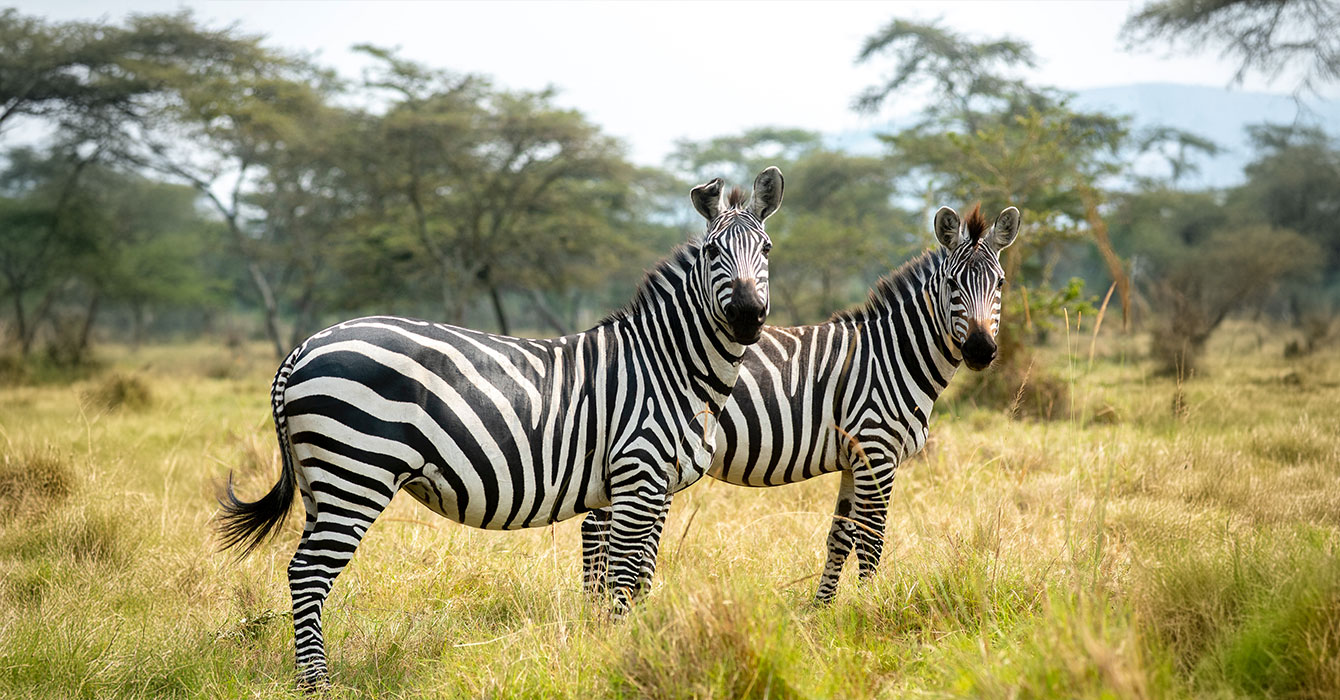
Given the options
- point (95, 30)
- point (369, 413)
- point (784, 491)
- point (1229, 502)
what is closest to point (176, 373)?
point (95, 30)

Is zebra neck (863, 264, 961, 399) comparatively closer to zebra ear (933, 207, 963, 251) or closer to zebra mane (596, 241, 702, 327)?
zebra ear (933, 207, 963, 251)

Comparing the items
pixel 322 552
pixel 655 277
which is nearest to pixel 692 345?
pixel 655 277

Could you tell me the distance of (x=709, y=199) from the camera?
3.75 m

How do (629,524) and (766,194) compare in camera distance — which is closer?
(629,524)

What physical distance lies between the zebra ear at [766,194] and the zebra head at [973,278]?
918 mm

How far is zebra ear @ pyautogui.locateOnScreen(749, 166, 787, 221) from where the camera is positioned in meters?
3.73

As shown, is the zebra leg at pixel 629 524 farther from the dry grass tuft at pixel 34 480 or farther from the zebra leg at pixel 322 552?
the dry grass tuft at pixel 34 480

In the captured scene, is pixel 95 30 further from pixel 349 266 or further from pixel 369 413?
pixel 369 413

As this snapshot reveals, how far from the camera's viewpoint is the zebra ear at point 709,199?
3.70 meters

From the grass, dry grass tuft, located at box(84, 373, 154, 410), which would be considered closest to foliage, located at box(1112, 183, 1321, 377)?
the grass

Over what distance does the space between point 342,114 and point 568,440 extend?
22792 mm

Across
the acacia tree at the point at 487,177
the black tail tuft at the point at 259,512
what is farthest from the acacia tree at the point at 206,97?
the black tail tuft at the point at 259,512

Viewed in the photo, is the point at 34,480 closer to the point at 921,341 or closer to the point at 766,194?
the point at 766,194

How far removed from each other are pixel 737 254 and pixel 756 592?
4.31 feet
